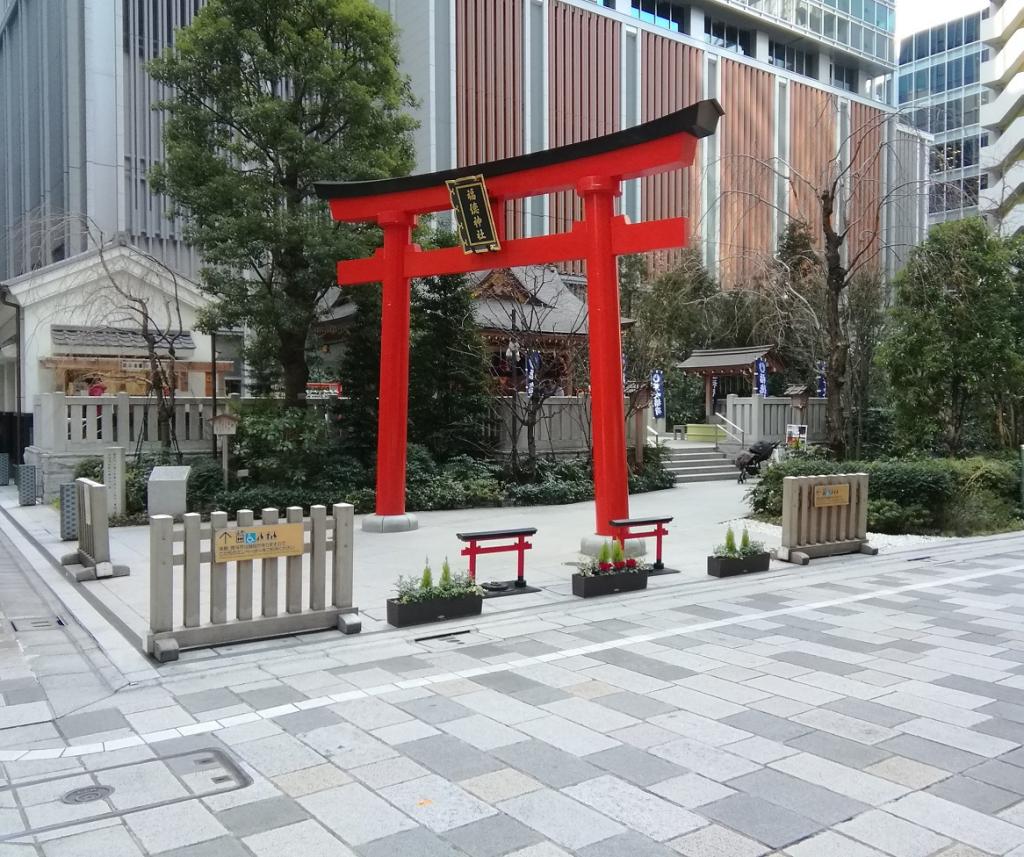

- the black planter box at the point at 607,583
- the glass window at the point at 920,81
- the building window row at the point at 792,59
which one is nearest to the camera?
the black planter box at the point at 607,583

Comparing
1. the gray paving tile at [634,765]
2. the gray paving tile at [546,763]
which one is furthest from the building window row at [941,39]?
the gray paving tile at [546,763]

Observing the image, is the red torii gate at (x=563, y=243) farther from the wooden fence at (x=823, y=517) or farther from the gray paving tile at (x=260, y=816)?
the gray paving tile at (x=260, y=816)

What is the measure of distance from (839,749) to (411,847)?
256 cm

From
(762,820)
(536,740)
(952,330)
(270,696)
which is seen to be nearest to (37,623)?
(270,696)

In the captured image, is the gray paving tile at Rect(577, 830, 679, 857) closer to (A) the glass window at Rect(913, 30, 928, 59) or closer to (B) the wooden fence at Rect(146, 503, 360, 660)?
(B) the wooden fence at Rect(146, 503, 360, 660)

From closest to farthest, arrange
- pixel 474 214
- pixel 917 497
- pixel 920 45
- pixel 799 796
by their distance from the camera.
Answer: pixel 799 796 < pixel 474 214 < pixel 917 497 < pixel 920 45

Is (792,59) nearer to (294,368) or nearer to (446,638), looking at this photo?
(294,368)

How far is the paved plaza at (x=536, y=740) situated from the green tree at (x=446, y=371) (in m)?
10.1

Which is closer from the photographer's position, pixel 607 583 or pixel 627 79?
pixel 607 583

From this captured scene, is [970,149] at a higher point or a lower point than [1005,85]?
lower

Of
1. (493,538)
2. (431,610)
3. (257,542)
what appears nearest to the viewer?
(257,542)

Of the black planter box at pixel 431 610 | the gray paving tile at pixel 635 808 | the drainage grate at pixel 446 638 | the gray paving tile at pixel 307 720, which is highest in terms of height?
the black planter box at pixel 431 610

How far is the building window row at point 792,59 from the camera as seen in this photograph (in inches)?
2293

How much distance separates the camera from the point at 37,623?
7988 millimetres
